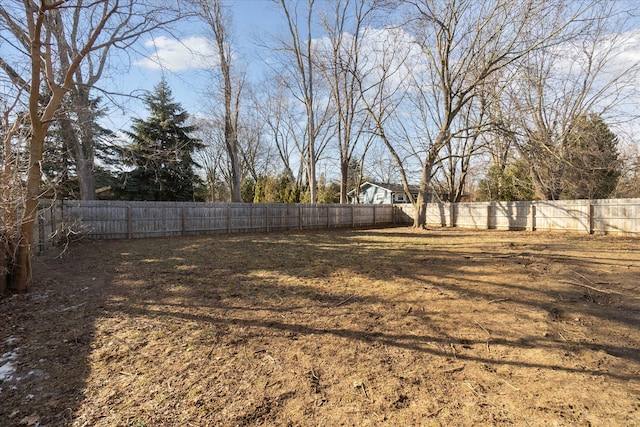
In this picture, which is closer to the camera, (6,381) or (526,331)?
(6,381)

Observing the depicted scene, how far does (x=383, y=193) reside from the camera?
33.8 m

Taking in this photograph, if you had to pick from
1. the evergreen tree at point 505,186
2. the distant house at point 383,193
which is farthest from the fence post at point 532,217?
the distant house at point 383,193

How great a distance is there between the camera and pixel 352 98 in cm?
1930

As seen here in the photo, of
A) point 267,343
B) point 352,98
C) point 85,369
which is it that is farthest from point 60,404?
point 352,98

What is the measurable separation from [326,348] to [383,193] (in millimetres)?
31850

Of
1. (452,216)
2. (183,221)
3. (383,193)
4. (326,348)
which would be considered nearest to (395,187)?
(383,193)

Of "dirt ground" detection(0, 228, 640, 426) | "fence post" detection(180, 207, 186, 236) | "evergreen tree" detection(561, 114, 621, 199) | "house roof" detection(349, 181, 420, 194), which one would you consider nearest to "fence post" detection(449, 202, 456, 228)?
"evergreen tree" detection(561, 114, 621, 199)

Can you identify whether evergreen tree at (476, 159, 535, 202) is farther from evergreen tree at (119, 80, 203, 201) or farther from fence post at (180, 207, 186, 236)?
evergreen tree at (119, 80, 203, 201)

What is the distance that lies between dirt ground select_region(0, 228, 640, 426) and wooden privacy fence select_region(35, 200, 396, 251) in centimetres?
495

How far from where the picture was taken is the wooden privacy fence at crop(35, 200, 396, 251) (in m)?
9.56

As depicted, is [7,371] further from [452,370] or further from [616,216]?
[616,216]

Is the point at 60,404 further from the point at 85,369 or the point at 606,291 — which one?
the point at 606,291

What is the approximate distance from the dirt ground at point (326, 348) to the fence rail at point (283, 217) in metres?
4.62

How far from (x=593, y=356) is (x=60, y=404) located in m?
4.06
